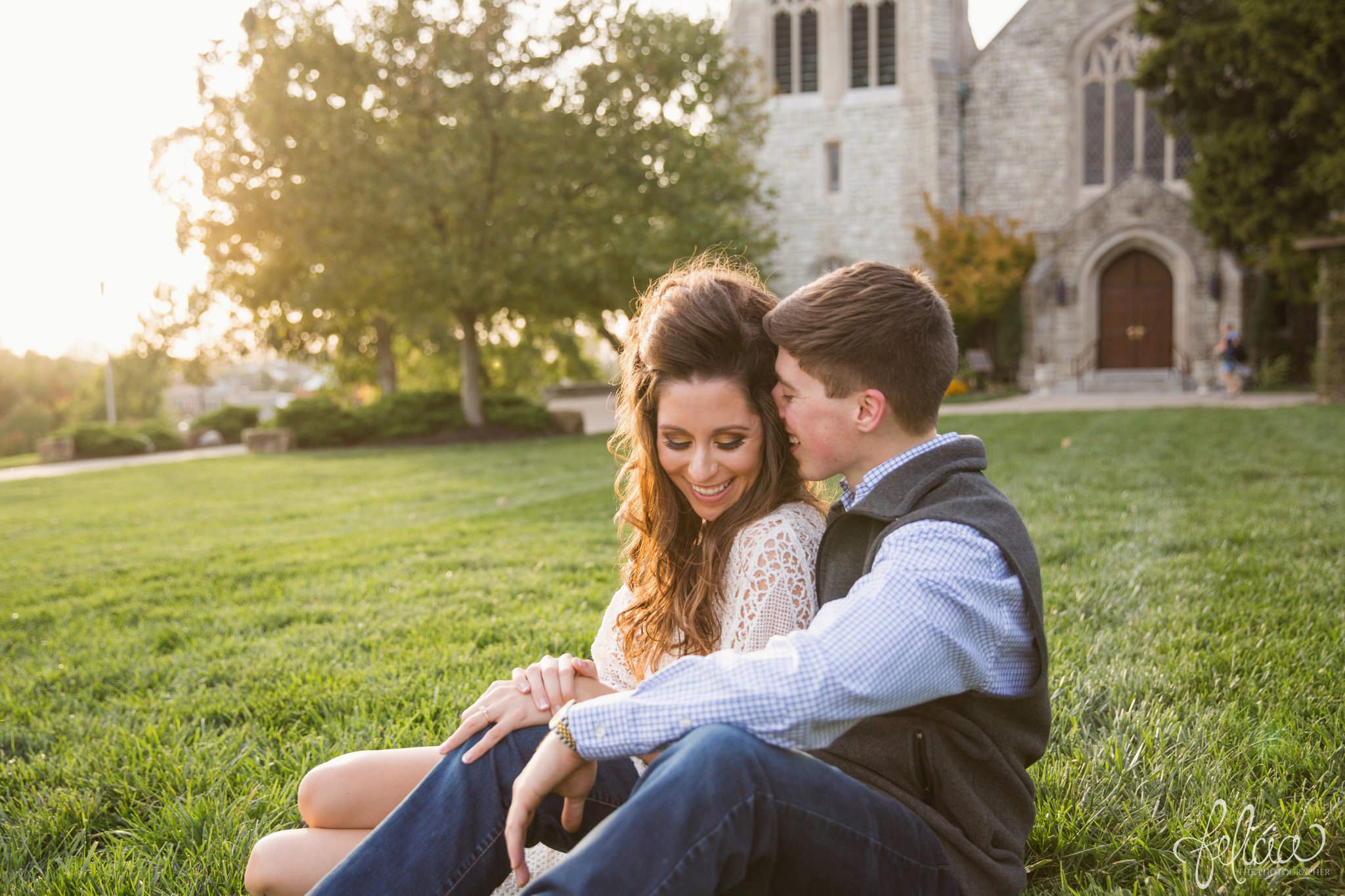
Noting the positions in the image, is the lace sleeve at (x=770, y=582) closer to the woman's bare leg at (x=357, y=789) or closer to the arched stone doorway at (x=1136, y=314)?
the woman's bare leg at (x=357, y=789)

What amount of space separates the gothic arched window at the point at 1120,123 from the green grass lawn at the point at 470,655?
18203mm

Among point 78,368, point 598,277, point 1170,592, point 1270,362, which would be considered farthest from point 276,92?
point 78,368

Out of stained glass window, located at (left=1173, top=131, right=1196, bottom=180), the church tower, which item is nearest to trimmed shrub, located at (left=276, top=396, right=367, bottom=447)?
the church tower

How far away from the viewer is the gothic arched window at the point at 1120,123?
24156 mm

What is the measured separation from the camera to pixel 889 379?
1745 millimetres

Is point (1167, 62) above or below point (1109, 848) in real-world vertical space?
above

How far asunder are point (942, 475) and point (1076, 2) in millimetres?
26813

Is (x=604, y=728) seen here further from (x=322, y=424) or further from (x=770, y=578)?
(x=322, y=424)

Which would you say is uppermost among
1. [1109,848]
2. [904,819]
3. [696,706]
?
[696,706]

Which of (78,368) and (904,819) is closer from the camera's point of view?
(904,819)

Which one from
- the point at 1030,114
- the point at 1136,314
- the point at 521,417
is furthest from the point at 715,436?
the point at 1030,114

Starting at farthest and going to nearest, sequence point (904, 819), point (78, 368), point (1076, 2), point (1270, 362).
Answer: point (78, 368) < point (1076, 2) < point (1270, 362) < point (904, 819)

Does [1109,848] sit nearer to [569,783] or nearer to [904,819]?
[904,819]

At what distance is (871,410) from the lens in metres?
1.77
